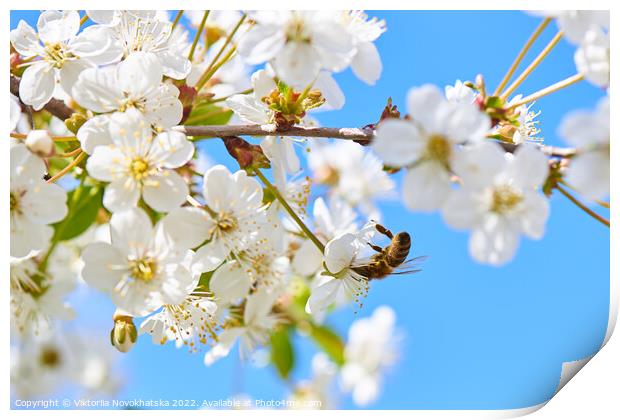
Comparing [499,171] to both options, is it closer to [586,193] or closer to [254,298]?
[586,193]

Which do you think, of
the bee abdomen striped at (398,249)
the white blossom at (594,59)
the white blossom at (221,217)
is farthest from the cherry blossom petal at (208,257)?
the white blossom at (594,59)

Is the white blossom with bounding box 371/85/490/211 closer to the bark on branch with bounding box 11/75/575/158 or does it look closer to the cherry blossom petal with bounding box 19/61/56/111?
the bark on branch with bounding box 11/75/575/158

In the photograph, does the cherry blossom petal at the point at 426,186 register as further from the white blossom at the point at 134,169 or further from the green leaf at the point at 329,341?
the green leaf at the point at 329,341

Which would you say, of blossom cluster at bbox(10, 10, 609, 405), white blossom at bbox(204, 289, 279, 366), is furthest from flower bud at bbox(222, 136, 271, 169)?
white blossom at bbox(204, 289, 279, 366)

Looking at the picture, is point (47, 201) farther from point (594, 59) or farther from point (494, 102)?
point (594, 59)

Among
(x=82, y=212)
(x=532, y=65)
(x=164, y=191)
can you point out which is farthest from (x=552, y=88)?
(x=82, y=212)
